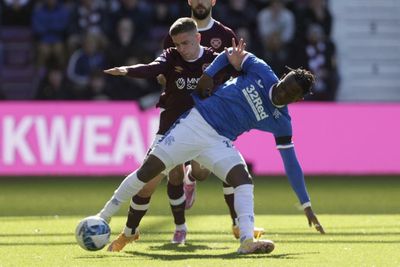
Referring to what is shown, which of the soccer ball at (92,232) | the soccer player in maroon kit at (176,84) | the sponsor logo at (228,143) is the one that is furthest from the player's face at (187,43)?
the soccer ball at (92,232)

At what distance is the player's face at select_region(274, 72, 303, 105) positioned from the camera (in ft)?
27.3

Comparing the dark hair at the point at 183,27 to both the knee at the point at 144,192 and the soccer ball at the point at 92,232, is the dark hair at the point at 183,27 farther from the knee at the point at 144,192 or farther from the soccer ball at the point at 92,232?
the soccer ball at the point at 92,232

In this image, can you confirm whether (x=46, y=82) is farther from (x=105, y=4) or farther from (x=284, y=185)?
(x=284, y=185)

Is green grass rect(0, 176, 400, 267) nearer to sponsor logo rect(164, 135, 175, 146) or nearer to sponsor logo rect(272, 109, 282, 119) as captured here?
sponsor logo rect(164, 135, 175, 146)

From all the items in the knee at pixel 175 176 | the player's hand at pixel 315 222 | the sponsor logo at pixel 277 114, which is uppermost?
the sponsor logo at pixel 277 114

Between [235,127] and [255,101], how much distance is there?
25 centimetres

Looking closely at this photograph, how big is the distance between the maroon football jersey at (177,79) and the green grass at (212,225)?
107 cm

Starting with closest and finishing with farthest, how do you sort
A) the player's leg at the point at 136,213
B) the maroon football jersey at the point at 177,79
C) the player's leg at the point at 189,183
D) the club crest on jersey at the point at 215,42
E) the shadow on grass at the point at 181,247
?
1. the shadow on grass at the point at 181,247
2. the player's leg at the point at 136,213
3. the maroon football jersey at the point at 177,79
4. the club crest on jersey at the point at 215,42
5. the player's leg at the point at 189,183

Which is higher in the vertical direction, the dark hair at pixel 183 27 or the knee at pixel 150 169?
the dark hair at pixel 183 27

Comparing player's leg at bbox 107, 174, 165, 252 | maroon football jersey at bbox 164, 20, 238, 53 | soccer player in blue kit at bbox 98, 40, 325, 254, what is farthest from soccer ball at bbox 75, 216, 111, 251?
maroon football jersey at bbox 164, 20, 238, 53

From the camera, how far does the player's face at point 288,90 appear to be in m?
8.31

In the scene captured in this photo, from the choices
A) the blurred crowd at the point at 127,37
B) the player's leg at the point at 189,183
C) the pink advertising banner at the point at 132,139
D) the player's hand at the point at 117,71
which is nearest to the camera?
the player's hand at the point at 117,71

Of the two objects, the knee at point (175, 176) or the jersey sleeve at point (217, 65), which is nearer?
the jersey sleeve at point (217, 65)

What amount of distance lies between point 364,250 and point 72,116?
26.3ft
